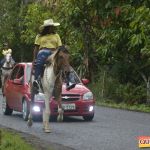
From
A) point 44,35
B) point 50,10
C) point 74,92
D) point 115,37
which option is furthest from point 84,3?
point 44,35

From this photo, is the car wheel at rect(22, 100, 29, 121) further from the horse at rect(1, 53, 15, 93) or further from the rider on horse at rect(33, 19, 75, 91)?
the horse at rect(1, 53, 15, 93)

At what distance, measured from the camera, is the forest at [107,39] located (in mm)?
22531

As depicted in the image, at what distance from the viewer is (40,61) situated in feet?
46.4

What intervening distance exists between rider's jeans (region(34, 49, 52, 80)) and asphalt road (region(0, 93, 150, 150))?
1.25 meters

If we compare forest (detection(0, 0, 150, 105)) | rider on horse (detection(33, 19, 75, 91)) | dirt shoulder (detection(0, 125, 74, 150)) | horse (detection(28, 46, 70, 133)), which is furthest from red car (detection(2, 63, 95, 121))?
forest (detection(0, 0, 150, 105))

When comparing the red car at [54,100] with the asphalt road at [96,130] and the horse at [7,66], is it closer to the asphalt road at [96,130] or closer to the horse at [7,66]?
the asphalt road at [96,130]

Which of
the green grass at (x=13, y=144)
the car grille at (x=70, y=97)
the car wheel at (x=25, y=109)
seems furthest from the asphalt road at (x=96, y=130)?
the green grass at (x=13, y=144)

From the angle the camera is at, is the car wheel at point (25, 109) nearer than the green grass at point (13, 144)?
No

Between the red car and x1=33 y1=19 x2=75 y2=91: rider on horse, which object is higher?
x1=33 y1=19 x2=75 y2=91: rider on horse

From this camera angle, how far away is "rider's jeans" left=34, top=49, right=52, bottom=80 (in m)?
14.1

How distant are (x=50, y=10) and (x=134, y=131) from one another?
765 inches

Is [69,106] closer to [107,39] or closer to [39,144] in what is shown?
[39,144]

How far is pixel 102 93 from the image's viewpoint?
28547 millimetres

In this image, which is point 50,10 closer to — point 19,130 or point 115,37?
point 115,37
